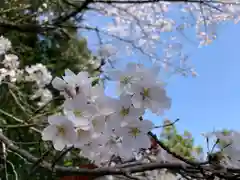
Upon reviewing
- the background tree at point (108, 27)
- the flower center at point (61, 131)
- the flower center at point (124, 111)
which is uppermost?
the background tree at point (108, 27)

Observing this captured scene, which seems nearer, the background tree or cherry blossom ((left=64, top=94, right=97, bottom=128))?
cherry blossom ((left=64, top=94, right=97, bottom=128))

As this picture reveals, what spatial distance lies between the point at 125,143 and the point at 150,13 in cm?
184

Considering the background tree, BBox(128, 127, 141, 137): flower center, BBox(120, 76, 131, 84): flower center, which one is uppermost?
the background tree

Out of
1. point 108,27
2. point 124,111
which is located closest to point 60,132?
point 124,111

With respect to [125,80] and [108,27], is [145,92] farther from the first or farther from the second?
[108,27]

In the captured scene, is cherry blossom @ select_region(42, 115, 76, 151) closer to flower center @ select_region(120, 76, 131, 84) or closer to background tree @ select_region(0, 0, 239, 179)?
flower center @ select_region(120, 76, 131, 84)

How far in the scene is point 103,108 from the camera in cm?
62

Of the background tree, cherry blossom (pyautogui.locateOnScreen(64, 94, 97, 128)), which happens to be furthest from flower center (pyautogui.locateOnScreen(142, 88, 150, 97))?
the background tree

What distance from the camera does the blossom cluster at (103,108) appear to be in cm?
61

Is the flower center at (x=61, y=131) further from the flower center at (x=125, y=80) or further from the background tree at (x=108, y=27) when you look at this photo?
the background tree at (x=108, y=27)

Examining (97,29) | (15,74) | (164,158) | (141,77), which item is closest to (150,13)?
(97,29)

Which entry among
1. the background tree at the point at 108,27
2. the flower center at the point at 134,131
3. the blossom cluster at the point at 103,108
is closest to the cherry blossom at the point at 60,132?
the blossom cluster at the point at 103,108

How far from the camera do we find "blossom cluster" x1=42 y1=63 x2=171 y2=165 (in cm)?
61

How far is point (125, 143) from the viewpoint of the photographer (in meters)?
0.71
